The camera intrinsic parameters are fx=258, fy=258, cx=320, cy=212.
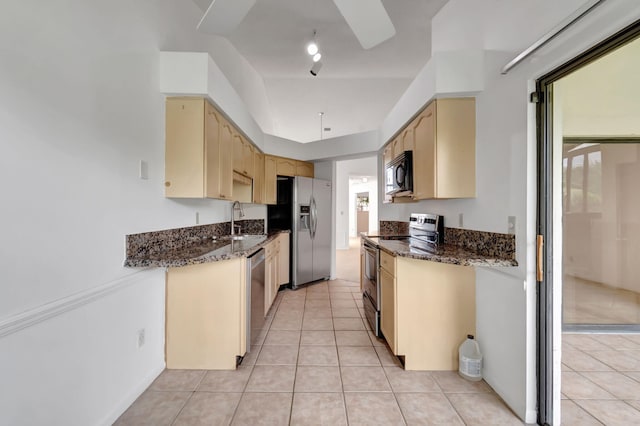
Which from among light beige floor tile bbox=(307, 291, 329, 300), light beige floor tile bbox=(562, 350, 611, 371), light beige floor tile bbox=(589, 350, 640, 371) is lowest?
light beige floor tile bbox=(307, 291, 329, 300)

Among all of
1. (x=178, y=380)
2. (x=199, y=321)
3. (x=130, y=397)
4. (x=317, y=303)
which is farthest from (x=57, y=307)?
(x=317, y=303)

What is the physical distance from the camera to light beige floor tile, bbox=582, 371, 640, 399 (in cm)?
174

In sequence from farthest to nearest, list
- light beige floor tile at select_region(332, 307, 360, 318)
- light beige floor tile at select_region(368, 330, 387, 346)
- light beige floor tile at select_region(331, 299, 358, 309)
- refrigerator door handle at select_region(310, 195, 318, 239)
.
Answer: refrigerator door handle at select_region(310, 195, 318, 239), light beige floor tile at select_region(331, 299, 358, 309), light beige floor tile at select_region(332, 307, 360, 318), light beige floor tile at select_region(368, 330, 387, 346)

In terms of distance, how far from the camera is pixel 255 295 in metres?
2.38

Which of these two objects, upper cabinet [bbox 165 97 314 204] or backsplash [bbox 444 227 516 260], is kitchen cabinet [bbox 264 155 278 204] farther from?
backsplash [bbox 444 227 516 260]

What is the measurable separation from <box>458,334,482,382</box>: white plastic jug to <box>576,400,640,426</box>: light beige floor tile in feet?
1.85

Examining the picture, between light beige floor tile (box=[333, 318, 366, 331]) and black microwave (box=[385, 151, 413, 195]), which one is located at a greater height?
black microwave (box=[385, 151, 413, 195])

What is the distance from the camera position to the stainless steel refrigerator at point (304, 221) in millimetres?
4195

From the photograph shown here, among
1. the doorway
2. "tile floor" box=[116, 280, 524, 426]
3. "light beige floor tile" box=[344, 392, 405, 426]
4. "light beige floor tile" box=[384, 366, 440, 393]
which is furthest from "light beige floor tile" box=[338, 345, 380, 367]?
the doorway

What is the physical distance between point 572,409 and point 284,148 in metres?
4.14

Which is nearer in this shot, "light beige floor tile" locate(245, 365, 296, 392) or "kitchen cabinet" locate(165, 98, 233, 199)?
"light beige floor tile" locate(245, 365, 296, 392)

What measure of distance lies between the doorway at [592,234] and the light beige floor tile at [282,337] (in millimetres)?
1859

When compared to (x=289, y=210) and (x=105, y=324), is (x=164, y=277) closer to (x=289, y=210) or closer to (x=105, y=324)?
(x=105, y=324)

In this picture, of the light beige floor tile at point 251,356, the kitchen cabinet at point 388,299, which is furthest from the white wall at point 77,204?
the kitchen cabinet at point 388,299
